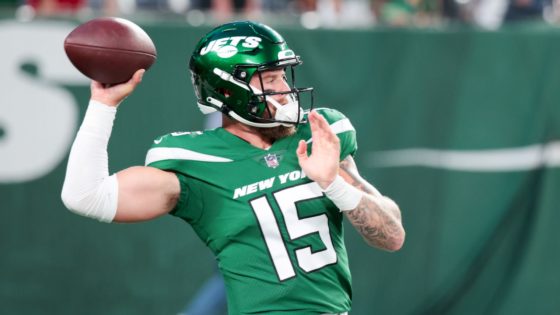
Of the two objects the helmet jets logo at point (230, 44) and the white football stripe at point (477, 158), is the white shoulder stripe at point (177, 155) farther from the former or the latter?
the white football stripe at point (477, 158)

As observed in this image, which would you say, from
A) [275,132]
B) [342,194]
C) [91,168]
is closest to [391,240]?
[342,194]


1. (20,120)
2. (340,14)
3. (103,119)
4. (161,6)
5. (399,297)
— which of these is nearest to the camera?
(103,119)

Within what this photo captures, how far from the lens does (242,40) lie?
3.62 metres

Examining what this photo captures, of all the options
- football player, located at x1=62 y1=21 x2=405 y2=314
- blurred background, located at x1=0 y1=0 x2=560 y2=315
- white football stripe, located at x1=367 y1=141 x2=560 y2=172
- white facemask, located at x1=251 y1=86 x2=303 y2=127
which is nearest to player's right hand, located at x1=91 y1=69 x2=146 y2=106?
football player, located at x1=62 y1=21 x2=405 y2=314

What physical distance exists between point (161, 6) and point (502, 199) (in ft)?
8.45

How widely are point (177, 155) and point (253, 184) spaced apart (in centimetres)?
26

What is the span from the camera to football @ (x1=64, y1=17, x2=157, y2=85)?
3.38 metres

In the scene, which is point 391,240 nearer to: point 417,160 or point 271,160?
point 271,160

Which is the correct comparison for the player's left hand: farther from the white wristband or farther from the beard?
the beard

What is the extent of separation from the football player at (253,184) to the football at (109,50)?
43 mm

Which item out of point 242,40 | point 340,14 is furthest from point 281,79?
point 340,14

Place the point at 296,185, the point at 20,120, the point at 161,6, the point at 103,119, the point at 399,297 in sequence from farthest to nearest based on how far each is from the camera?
the point at 161,6
the point at 399,297
the point at 20,120
the point at 296,185
the point at 103,119

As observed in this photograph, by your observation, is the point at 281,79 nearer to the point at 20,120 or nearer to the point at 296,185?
the point at 296,185

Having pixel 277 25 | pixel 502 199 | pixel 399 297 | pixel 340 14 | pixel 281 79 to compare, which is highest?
pixel 281 79
